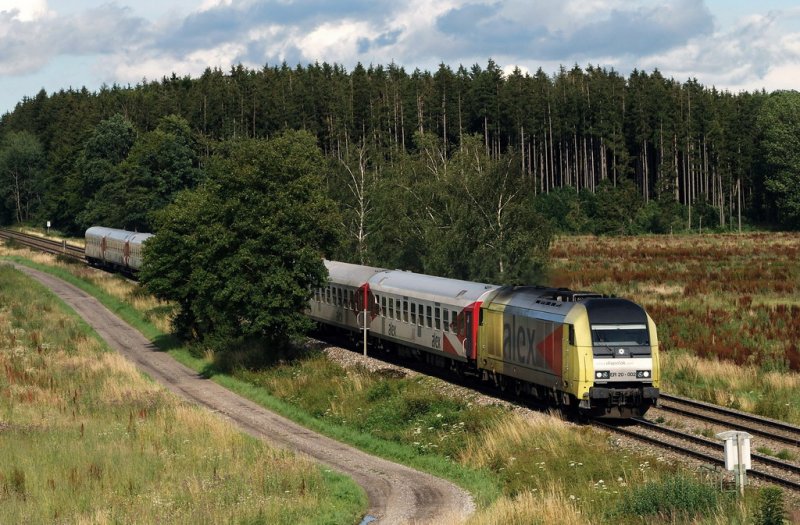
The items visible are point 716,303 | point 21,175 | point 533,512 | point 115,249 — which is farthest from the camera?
point 21,175

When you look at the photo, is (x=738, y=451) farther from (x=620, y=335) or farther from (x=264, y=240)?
(x=264, y=240)

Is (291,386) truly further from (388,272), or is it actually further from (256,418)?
(388,272)

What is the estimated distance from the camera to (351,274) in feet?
150

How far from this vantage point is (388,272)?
4303 cm

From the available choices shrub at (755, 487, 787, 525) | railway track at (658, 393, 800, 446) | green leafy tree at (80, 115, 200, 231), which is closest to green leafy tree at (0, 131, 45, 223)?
green leafy tree at (80, 115, 200, 231)

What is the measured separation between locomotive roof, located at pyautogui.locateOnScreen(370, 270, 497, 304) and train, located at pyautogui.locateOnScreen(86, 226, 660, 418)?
48 mm

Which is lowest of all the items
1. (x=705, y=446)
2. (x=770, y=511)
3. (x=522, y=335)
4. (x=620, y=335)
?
(x=705, y=446)

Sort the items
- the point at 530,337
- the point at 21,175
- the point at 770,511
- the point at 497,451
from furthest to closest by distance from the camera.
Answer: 1. the point at 21,175
2. the point at 530,337
3. the point at 497,451
4. the point at 770,511

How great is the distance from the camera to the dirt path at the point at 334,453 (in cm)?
2095

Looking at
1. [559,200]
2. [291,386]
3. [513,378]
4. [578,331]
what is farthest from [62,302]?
[559,200]

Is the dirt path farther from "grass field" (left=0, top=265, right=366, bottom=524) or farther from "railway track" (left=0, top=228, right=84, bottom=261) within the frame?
"railway track" (left=0, top=228, right=84, bottom=261)

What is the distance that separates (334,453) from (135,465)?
17.9 feet

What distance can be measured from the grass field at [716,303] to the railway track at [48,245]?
47450 mm

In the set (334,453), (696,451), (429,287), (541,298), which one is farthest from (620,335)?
(429,287)
